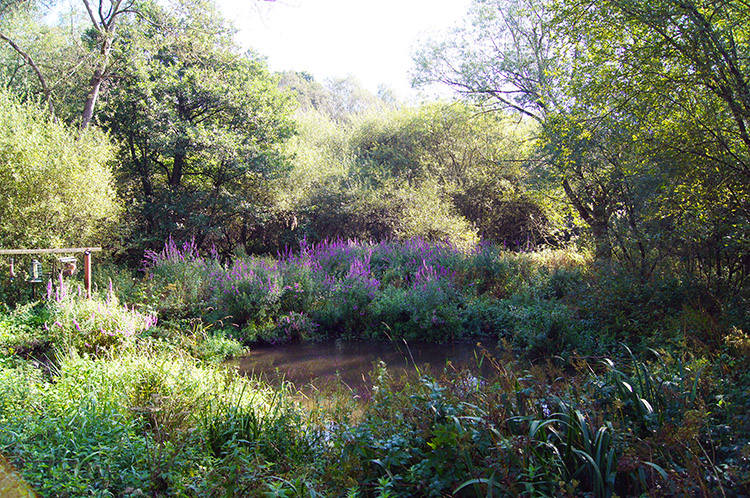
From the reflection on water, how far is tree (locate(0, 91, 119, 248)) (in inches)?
211

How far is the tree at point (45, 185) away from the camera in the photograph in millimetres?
8914

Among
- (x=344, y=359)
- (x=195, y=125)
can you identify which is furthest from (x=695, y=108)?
(x=195, y=125)

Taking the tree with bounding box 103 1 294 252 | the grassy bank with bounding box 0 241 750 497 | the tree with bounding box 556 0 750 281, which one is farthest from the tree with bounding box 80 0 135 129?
the tree with bounding box 556 0 750 281

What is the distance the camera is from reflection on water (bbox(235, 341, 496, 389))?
5.78 metres

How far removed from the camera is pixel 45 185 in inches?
360

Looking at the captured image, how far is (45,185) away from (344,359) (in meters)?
7.03

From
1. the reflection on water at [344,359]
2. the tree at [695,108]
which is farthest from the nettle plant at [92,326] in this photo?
the tree at [695,108]

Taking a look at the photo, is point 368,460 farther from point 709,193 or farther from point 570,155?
point 570,155

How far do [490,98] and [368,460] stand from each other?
12.7 metres

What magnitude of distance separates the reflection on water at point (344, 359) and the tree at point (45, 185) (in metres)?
5.37

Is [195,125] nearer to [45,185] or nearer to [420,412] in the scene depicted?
[45,185]

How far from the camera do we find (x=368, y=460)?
8.36 ft

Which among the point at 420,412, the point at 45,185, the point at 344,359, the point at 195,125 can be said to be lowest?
the point at 344,359

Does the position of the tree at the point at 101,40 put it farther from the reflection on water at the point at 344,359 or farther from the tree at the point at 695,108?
the tree at the point at 695,108
